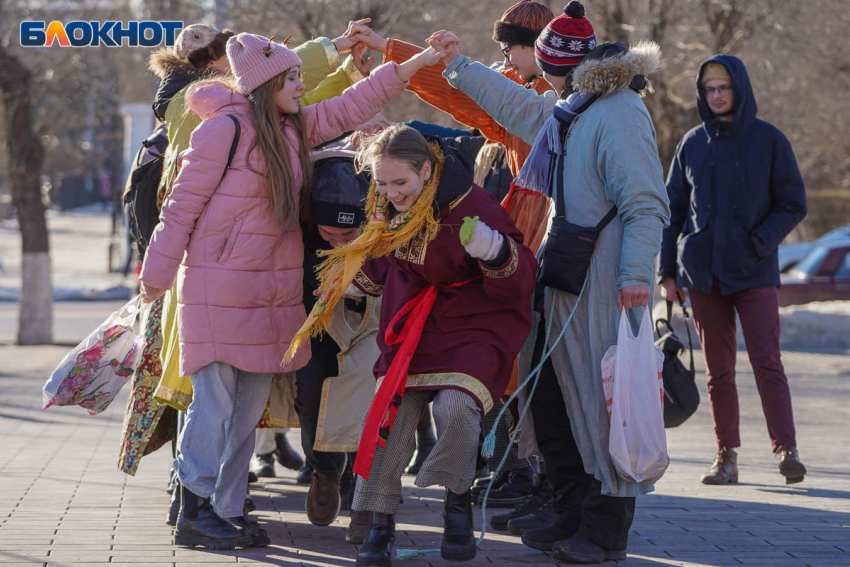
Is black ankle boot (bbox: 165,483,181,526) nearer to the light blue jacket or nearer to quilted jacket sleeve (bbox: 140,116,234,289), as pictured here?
quilted jacket sleeve (bbox: 140,116,234,289)

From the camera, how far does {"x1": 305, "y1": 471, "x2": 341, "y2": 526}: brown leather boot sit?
183 inches

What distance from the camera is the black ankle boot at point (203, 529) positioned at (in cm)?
433

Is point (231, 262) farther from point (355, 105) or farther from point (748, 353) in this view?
point (748, 353)

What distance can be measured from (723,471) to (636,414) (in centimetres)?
201

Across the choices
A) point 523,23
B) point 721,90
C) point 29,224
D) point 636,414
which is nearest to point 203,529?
point 636,414

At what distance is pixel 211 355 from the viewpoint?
4.30 m

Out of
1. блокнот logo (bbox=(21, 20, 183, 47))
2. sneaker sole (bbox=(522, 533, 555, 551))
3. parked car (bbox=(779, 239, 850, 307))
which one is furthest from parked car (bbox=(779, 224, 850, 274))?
sneaker sole (bbox=(522, 533, 555, 551))

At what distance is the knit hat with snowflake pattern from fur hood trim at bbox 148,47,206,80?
1.53 meters

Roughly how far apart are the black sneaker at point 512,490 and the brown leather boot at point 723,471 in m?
1.11

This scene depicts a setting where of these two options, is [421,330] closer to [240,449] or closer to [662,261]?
[240,449]

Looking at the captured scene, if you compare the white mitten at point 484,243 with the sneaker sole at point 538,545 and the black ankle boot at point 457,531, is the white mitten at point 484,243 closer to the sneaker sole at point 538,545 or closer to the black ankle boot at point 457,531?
the black ankle boot at point 457,531

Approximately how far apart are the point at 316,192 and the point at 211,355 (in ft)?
2.50

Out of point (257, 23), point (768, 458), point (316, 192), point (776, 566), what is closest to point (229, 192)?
point (316, 192)

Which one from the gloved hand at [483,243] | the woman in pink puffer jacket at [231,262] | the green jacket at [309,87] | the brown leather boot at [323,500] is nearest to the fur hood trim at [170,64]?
the green jacket at [309,87]
